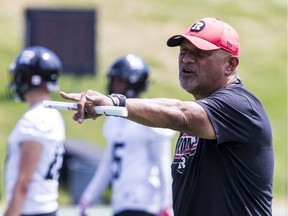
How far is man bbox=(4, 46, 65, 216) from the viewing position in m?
6.44

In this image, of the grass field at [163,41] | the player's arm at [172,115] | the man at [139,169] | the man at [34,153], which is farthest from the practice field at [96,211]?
the player's arm at [172,115]

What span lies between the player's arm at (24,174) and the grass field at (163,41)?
1124 centimetres

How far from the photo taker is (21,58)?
7.12m

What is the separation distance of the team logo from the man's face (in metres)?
0.23

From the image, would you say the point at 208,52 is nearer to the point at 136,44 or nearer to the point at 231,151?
the point at 231,151

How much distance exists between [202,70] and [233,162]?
0.46m

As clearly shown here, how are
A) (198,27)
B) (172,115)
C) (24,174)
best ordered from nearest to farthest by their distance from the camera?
1. (172,115)
2. (198,27)
3. (24,174)

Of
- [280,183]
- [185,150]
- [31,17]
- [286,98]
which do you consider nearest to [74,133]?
[31,17]

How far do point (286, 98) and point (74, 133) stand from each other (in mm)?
5990

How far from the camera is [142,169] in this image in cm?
735

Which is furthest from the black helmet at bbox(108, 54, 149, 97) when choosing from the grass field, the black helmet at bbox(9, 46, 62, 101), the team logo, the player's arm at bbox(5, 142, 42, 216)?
the grass field

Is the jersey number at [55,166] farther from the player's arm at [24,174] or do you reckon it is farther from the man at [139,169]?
the man at [139,169]

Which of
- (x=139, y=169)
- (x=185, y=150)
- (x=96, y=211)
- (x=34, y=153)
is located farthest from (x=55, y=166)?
(x=96, y=211)

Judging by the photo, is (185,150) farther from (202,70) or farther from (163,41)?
(163,41)
